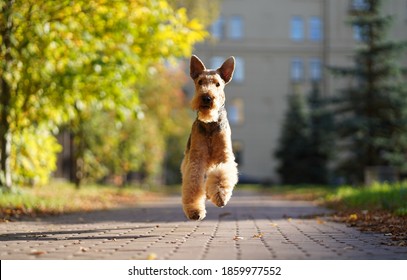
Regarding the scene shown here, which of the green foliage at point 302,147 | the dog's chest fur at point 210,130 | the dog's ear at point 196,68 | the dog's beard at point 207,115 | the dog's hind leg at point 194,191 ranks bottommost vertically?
the green foliage at point 302,147

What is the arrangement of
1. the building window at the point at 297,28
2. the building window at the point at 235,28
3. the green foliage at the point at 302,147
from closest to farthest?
the green foliage at the point at 302,147
the building window at the point at 297,28
the building window at the point at 235,28

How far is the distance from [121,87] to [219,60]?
99.2 feet

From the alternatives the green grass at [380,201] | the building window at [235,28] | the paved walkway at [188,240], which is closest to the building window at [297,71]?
the building window at [235,28]

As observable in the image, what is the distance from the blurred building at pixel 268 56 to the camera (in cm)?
4225

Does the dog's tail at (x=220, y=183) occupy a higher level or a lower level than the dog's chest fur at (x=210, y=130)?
lower

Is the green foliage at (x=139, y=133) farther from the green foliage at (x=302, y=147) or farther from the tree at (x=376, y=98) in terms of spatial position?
the tree at (x=376, y=98)

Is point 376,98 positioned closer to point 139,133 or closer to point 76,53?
point 139,133

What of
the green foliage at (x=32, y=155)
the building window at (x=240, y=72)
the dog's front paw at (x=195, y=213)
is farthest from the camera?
the building window at (x=240, y=72)

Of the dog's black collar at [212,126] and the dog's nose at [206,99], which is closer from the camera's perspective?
the dog's nose at [206,99]

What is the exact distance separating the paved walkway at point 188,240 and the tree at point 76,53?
3789mm

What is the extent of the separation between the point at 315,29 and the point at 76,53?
32.1m
